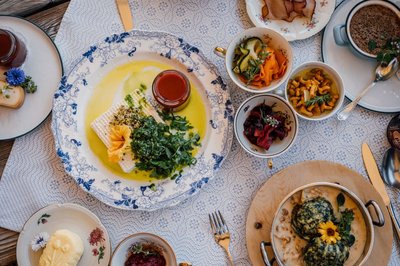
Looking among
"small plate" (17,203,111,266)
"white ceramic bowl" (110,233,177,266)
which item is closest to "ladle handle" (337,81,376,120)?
"white ceramic bowl" (110,233,177,266)

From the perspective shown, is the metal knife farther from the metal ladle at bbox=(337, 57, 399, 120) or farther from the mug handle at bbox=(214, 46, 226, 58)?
the mug handle at bbox=(214, 46, 226, 58)

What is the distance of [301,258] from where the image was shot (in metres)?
1.69

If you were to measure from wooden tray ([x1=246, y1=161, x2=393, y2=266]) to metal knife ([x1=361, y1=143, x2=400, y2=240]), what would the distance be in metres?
0.02

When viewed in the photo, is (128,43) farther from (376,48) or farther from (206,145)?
(376,48)

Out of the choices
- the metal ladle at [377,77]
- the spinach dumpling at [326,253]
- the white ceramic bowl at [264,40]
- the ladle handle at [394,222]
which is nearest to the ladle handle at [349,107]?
the metal ladle at [377,77]

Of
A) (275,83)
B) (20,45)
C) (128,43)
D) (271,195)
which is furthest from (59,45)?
(271,195)

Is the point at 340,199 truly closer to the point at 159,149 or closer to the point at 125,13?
the point at 159,149

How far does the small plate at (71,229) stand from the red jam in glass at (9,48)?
572mm

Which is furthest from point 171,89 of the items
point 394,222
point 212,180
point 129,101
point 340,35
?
point 394,222

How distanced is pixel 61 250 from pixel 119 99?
604 millimetres

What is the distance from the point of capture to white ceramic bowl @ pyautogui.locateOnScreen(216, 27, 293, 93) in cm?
176

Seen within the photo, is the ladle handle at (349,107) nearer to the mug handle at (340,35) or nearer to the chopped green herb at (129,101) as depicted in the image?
the mug handle at (340,35)

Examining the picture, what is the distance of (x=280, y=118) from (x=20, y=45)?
1029mm

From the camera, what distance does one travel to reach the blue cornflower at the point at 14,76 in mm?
1784
